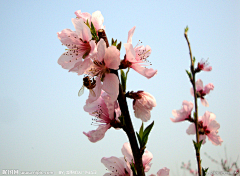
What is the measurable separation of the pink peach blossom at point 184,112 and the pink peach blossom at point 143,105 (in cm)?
175

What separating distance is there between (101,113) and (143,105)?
1.07 feet

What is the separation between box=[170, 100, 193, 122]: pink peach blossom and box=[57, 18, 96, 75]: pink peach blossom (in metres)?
2.14

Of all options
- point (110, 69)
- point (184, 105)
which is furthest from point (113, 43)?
point (184, 105)

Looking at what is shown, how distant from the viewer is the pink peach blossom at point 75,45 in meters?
1.38

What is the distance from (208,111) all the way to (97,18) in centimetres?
234

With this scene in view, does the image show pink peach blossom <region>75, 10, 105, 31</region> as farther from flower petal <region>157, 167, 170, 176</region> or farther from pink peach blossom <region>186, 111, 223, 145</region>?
pink peach blossom <region>186, 111, 223, 145</region>

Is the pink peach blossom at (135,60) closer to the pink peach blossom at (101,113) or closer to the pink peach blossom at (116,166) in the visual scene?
the pink peach blossom at (101,113)

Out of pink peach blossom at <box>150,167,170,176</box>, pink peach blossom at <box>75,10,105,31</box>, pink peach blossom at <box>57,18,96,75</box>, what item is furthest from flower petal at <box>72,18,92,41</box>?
pink peach blossom at <box>150,167,170,176</box>

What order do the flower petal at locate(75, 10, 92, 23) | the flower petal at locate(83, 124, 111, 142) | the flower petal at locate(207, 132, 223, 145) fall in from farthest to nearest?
the flower petal at locate(207, 132, 223, 145)
the flower petal at locate(75, 10, 92, 23)
the flower petal at locate(83, 124, 111, 142)

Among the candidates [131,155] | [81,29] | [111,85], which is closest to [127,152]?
[131,155]

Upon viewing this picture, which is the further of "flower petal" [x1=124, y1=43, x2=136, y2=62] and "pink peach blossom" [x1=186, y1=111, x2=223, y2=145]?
"pink peach blossom" [x1=186, y1=111, x2=223, y2=145]

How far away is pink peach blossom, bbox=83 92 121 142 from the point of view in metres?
1.45

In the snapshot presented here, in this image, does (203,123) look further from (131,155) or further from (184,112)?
(131,155)

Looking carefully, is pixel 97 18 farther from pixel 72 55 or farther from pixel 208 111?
pixel 208 111
